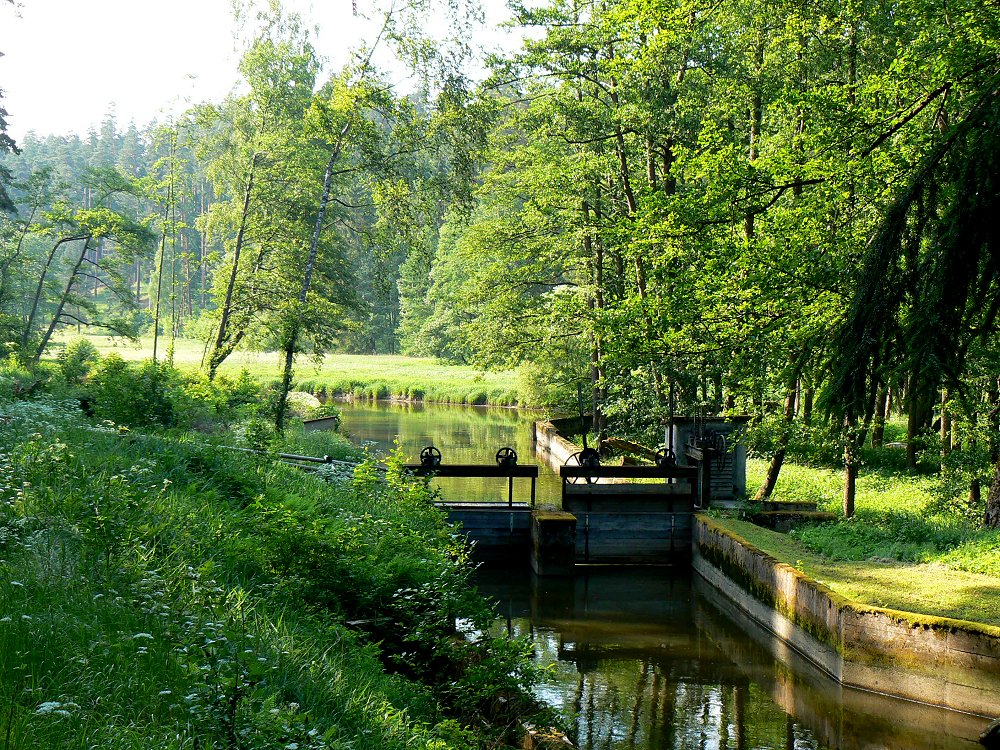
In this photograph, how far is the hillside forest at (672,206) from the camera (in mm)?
6789

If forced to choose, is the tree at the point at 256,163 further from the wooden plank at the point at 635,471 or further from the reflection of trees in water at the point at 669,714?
the reflection of trees in water at the point at 669,714

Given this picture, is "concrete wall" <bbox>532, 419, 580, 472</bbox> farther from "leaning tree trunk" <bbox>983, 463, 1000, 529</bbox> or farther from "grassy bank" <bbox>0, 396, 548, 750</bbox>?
"grassy bank" <bbox>0, 396, 548, 750</bbox>

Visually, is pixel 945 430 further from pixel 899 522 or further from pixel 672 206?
pixel 672 206

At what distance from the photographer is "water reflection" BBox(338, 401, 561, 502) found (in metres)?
A: 22.3

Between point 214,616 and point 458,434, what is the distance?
28637 millimetres

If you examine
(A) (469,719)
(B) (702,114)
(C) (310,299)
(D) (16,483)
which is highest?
(B) (702,114)

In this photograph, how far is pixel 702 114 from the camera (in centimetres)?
2069

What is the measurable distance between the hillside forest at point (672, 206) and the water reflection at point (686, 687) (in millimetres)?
3389

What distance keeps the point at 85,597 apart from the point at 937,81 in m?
12.8

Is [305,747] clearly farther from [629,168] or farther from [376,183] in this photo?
[629,168]

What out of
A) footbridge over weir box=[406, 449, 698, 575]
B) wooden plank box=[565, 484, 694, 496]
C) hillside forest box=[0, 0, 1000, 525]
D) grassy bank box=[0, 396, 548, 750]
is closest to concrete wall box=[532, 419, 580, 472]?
hillside forest box=[0, 0, 1000, 525]

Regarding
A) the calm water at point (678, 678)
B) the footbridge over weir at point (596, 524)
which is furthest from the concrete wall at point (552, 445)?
the calm water at point (678, 678)

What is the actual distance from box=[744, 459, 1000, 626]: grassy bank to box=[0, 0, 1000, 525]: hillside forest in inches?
36.9

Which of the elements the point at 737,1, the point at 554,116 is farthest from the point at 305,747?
the point at 554,116
